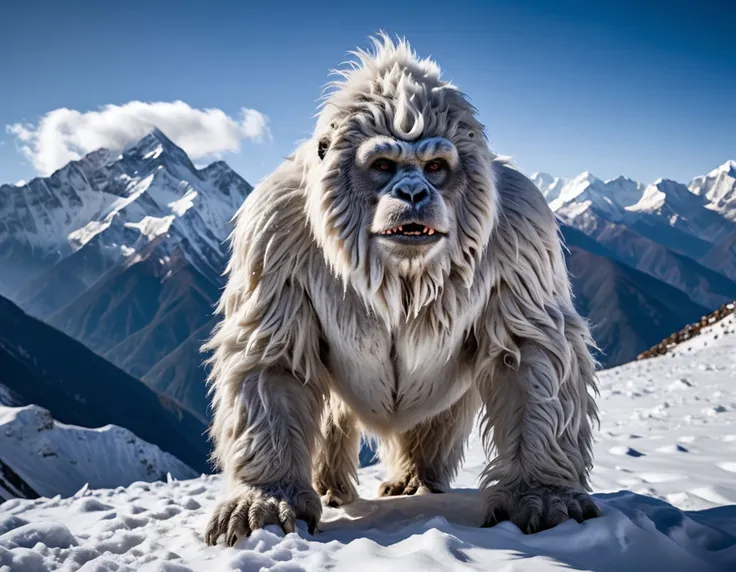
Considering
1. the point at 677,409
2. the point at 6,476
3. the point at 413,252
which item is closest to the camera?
the point at 413,252

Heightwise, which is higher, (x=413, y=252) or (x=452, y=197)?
(x=452, y=197)

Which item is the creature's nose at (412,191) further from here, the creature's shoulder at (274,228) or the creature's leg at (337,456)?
the creature's leg at (337,456)

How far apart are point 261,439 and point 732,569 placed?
5.50 feet

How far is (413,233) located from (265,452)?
3.44 ft

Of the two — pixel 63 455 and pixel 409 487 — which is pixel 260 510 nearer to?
pixel 409 487

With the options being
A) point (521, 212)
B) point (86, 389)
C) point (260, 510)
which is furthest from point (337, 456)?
point (86, 389)

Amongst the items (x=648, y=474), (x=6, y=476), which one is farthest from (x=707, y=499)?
(x=6, y=476)

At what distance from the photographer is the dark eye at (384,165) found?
103 inches

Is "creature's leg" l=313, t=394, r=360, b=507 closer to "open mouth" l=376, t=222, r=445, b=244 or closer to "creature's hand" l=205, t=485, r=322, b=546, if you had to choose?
"creature's hand" l=205, t=485, r=322, b=546

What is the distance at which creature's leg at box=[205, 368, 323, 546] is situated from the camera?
2.34 m

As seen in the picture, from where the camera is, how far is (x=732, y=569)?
77.0 inches

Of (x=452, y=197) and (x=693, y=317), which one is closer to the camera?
(x=452, y=197)

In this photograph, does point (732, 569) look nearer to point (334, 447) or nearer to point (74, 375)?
point (334, 447)

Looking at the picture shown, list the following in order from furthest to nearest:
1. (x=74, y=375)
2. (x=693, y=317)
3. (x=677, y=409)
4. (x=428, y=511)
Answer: (x=693, y=317)
(x=74, y=375)
(x=677, y=409)
(x=428, y=511)
